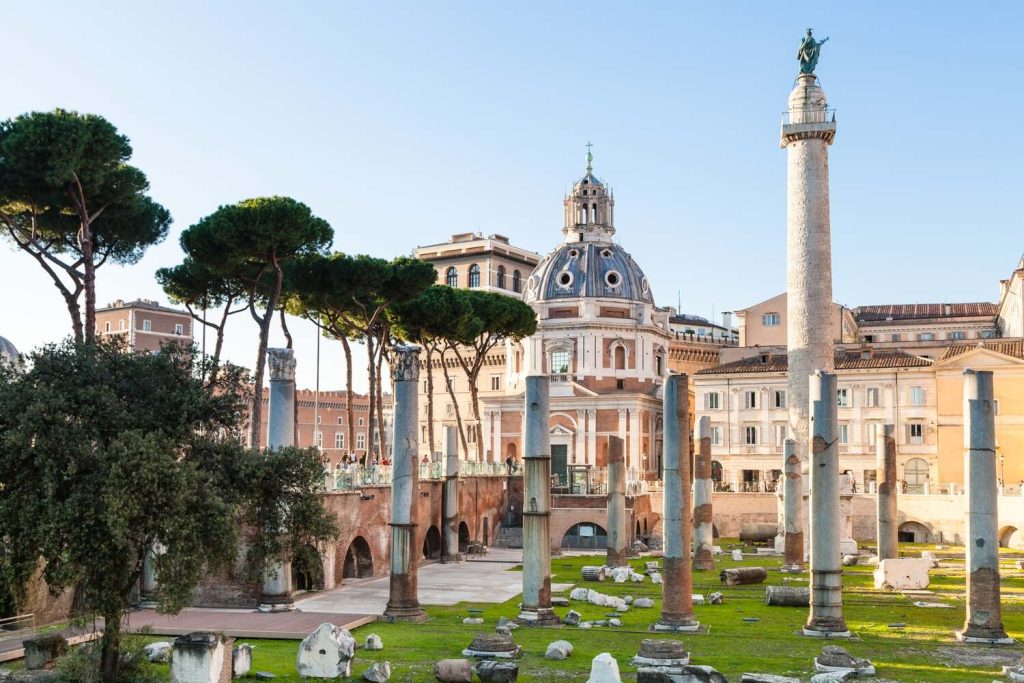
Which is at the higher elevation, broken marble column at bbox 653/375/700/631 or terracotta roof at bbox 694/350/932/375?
terracotta roof at bbox 694/350/932/375

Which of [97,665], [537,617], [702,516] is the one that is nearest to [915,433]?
[702,516]

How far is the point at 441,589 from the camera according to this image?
2800 cm

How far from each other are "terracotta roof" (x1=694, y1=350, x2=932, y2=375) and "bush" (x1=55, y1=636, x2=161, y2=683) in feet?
144

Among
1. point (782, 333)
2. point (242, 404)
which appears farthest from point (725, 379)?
point (242, 404)

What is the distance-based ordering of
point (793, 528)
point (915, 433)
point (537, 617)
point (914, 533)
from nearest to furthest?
point (537, 617)
point (793, 528)
point (914, 533)
point (915, 433)

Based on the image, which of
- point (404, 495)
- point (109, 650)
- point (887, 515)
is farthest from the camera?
point (887, 515)

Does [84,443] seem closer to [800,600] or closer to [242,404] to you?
[242,404]

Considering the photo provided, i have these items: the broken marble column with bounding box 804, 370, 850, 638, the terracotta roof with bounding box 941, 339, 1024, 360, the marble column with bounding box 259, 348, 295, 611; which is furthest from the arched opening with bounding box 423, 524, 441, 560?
the terracotta roof with bounding box 941, 339, 1024, 360

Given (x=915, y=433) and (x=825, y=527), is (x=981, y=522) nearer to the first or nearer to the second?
(x=825, y=527)

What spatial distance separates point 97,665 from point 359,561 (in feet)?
52.5

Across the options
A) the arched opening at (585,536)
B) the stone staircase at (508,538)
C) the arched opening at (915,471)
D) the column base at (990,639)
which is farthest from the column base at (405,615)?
the arched opening at (915,471)

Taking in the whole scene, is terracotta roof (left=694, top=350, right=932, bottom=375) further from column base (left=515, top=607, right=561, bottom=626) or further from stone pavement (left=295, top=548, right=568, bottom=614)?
column base (left=515, top=607, right=561, bottom=626)

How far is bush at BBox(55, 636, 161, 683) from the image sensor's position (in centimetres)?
1410

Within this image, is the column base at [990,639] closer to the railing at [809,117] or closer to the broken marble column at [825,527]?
the broken marble column at [825,527]
